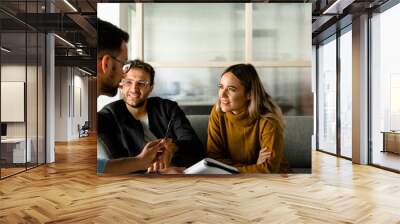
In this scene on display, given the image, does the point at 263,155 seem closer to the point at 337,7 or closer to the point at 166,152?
the point at 166,152

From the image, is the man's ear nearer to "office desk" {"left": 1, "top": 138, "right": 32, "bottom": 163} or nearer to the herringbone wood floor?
the herringbone wood floor

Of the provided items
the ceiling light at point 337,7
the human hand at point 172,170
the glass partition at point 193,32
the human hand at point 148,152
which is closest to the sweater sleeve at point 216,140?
the human hand at point 172,170

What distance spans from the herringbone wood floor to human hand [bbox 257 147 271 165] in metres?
0.30

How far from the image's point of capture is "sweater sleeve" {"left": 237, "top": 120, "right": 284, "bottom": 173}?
20.3 ft

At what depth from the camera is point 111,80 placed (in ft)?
20.5

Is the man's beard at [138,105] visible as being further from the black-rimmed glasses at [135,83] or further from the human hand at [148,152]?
the human hand at [148,152]

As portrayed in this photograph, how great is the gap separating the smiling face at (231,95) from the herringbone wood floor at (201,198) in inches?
43.9

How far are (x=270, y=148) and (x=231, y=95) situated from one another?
1006mm

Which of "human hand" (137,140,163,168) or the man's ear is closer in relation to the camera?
"human hand" (137,140,163,168)

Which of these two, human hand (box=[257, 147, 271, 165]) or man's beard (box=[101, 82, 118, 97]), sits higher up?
man's beard (box=[101, 82, 118, 97])

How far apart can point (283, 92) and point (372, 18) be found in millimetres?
3088

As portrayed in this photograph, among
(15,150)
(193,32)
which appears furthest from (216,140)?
(15,150)

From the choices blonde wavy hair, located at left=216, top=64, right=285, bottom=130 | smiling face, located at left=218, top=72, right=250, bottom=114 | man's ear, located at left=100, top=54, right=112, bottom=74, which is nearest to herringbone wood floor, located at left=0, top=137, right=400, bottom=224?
blonde wavy hair, located at left=216, top=64, right=285, bottom=130

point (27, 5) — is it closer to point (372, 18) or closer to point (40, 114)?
point (40, 114)
